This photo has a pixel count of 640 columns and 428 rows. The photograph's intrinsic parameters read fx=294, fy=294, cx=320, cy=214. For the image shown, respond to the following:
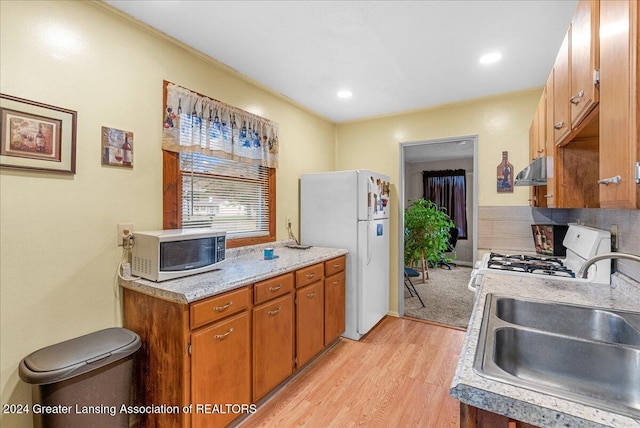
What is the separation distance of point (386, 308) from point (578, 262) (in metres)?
1.97

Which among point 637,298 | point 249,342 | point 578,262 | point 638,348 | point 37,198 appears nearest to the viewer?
point 638,348

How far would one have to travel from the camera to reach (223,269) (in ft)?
6.63

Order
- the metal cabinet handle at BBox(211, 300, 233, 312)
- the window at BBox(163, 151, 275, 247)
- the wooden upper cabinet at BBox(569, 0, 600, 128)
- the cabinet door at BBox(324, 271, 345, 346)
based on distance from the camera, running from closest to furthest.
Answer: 1. the wooden upper cabinet at BBox(569, 0, 600, 128)
2. the metal cabinet handle at BBox(211, 300, 233, 312)
3. the window at BBox(163, 151, 275, 247)
4. the cabinet door at BBox(324, 271, 345, 346)

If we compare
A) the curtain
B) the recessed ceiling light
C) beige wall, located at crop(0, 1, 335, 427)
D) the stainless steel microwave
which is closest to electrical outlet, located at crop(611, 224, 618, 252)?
the recessed ceiling light

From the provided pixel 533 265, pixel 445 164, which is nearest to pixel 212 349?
pixel 533 265

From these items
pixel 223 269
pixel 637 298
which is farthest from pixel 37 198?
pixel 637 298

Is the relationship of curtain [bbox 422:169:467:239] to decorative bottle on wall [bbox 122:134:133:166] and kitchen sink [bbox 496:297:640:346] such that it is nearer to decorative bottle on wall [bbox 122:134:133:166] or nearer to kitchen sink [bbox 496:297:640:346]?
kitchen sink [bbox 496:297:640:346]

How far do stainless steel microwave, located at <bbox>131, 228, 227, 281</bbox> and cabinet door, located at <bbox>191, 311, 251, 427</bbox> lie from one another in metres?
0.39

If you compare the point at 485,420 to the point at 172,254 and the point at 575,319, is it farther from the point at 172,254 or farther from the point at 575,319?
the point at 172,254

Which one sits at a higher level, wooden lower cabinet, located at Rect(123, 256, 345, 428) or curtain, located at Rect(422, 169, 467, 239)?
curtain, located at Rect(422, 169, 467, 239)

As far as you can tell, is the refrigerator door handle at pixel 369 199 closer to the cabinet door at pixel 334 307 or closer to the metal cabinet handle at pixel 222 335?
the cabinet door at pixel 334 307

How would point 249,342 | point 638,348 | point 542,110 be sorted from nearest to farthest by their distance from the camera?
1. point 638,348
2. point 249,342
3. point 542,110

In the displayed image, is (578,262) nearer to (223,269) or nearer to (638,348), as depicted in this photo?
(638,348)

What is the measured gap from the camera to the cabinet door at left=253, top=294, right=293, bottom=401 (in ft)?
6.15
